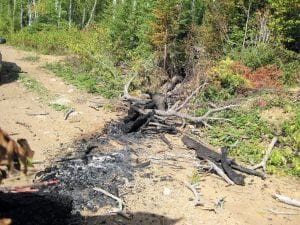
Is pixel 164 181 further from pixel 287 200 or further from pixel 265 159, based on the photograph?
pixel 265 159

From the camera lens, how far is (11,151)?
2.19 meters

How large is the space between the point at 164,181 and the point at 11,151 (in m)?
6.18

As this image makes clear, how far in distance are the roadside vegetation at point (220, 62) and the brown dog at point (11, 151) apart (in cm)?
784

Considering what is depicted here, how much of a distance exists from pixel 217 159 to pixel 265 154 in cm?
139

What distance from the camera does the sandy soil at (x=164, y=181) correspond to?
23.6ft

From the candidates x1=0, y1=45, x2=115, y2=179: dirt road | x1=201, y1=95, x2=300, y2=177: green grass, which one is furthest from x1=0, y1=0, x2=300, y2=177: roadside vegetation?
x1=0, y1=45, x2=115, y2=179: dirt road

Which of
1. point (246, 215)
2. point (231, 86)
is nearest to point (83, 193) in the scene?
point (246, 215)

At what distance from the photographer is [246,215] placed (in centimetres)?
727

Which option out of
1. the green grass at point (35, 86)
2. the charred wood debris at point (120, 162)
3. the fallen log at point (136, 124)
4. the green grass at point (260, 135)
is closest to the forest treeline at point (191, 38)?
the green grass at point (35, 86)

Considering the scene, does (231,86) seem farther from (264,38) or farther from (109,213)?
(109,213)

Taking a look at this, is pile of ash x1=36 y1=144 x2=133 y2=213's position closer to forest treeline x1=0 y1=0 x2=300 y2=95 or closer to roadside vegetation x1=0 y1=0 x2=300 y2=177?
roadside vegetation x1=0 y1=0 x2=300 y2=177

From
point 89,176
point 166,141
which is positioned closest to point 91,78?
point 166,141

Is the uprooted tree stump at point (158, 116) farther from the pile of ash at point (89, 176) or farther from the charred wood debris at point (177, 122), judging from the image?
the pile of ash at point (89, 176)

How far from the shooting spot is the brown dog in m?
2.17
